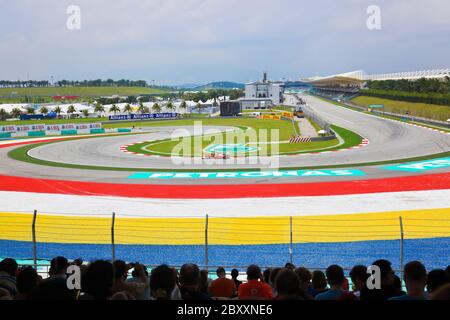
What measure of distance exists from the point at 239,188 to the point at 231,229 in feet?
25.8

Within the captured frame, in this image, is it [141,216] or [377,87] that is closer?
[141,216]

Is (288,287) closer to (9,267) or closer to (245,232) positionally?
(9,267)

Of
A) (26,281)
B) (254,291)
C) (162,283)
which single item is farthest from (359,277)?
(26,281)

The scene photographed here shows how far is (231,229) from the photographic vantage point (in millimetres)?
14633

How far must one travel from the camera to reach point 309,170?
88.8 ft

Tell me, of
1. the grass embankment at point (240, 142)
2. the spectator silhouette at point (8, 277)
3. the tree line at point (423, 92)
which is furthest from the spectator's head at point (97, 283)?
the tree line at point (423, 92)

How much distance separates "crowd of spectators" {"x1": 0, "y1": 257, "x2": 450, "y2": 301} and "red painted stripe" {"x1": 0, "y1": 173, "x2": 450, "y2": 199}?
48.0ft

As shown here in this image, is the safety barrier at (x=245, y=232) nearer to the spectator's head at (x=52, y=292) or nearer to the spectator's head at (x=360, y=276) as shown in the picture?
the spectator's head at (x=360, y=276)

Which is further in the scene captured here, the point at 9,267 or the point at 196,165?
Answer: the point at 196,165

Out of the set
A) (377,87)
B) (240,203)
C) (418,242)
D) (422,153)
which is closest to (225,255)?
(418,242)

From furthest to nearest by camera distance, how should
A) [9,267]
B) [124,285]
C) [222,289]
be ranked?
[9,267]
[222,289]
[124,285]

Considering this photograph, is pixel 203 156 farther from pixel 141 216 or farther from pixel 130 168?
pixel 141 216
